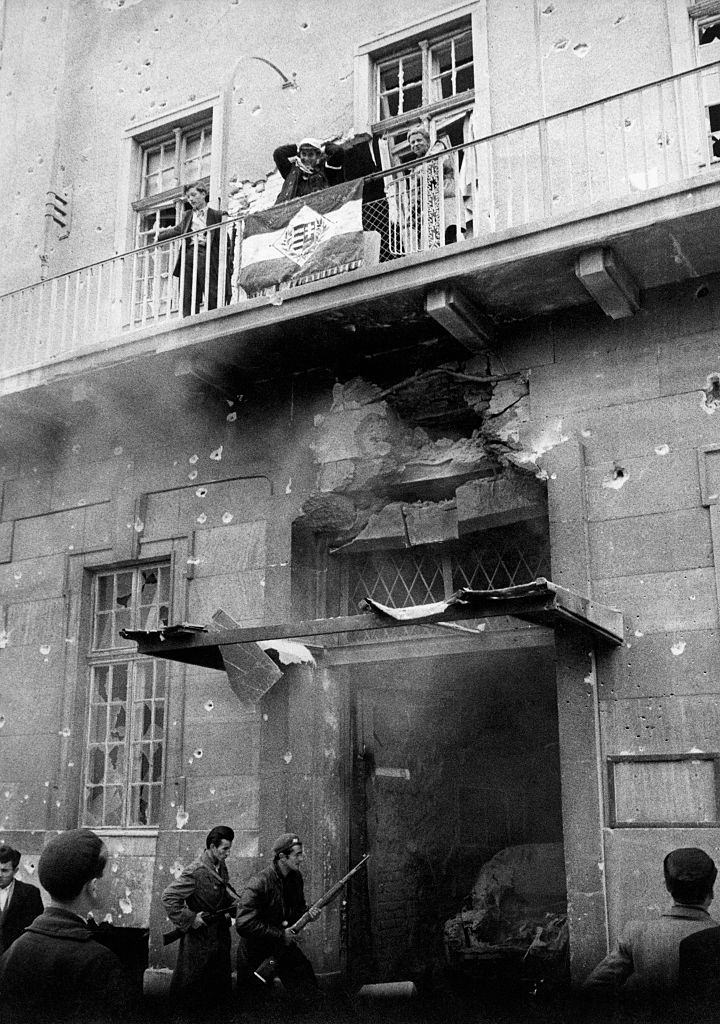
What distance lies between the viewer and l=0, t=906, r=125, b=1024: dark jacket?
3217 mm

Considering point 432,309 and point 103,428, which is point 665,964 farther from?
point 103,428

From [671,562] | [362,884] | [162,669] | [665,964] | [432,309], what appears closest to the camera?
[665,964]

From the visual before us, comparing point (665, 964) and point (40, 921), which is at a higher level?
point (40, 921)

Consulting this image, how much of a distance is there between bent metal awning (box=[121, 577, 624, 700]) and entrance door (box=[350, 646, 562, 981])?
994 millimetres

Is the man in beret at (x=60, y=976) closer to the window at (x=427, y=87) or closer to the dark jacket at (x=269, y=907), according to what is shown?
the dark jacket at (x=269, y=907)

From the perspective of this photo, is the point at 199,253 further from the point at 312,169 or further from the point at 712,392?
the point at 712,392

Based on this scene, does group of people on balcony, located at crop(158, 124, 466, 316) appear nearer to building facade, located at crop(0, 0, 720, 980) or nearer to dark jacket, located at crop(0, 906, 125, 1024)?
building facade, located at crop(0, 0, 720, 980)

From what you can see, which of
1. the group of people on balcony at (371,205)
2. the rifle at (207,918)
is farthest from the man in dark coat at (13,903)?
the group of people on balcony at (371,205)

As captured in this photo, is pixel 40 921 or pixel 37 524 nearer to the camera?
pixel 40 921

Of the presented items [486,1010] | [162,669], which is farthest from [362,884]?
[162,669]

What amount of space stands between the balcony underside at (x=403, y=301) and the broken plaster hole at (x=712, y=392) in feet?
2.60

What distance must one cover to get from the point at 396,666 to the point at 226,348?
3.12m

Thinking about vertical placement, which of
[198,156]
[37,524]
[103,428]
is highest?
[198,156]

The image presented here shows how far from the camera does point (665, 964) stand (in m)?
3.97
